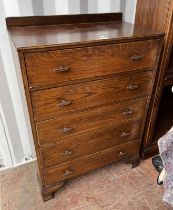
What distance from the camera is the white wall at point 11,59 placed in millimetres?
1236

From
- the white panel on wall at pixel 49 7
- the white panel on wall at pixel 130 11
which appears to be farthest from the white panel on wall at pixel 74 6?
the white panel on wall at pixel 130 11

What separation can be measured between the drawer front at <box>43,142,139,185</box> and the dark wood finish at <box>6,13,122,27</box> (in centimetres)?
90

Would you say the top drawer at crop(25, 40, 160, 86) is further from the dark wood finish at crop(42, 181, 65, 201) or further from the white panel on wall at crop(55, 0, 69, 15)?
the dark wood finish at crop(42, 181, 65, 201)

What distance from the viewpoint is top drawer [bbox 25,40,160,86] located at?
3.05 ft

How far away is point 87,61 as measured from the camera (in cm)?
102

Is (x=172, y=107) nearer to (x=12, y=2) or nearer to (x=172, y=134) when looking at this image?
(x=172, y=134)

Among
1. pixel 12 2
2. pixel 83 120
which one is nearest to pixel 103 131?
pixel 83 120

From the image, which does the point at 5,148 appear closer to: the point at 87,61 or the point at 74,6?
the point at 87,61

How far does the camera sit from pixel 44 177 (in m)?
1.33

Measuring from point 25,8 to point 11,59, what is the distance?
32 centimetres

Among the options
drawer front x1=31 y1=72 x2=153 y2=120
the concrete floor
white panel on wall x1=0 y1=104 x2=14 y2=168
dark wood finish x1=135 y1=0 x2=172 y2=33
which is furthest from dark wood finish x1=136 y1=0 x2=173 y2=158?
white panel on wall x1=0 y1=104 x2=14 y2=168

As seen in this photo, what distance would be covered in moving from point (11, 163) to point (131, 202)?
99 centimetres

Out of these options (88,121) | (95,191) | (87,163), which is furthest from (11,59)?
(95,191)

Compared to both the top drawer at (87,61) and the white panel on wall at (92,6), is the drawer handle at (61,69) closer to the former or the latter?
the top drawer at (87,61)
